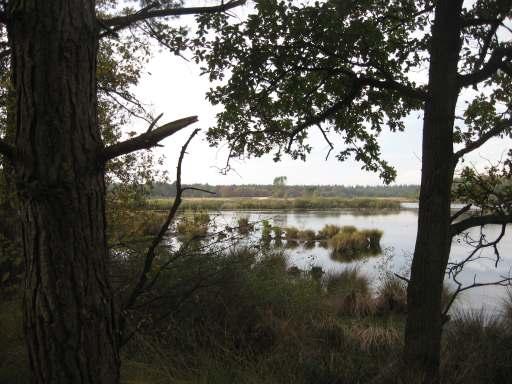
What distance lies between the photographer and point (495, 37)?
15.2ft

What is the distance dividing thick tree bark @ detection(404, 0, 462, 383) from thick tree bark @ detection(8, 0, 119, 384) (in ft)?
10.2

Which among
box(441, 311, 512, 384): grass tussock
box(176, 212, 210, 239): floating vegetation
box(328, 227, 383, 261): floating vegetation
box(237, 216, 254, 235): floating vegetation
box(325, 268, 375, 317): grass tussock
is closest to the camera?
box(237, 216, 254, 235): floating vegetation

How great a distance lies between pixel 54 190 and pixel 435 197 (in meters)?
3.27

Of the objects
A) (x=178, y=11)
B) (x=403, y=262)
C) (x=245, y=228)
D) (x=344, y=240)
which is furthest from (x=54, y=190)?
(x=344, y=240)

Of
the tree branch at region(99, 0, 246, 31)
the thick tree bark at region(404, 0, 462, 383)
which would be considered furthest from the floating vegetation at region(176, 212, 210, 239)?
the thick tree bark at region(404, 0, 462, 383)

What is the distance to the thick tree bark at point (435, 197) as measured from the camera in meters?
3.81

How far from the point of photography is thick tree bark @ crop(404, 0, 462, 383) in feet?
12.5

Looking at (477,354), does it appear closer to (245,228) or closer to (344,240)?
(245,228)

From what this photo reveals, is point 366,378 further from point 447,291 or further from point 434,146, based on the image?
point 447,291

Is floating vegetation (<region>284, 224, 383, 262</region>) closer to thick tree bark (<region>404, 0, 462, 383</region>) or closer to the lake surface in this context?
the lake surface

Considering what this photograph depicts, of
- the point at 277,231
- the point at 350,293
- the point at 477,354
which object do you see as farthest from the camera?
the point at 350,293

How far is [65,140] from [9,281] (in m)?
4.96

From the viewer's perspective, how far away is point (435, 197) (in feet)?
12.6

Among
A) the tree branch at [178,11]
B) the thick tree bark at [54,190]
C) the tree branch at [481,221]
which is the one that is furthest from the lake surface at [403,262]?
the thick tree bark at [54,190]
